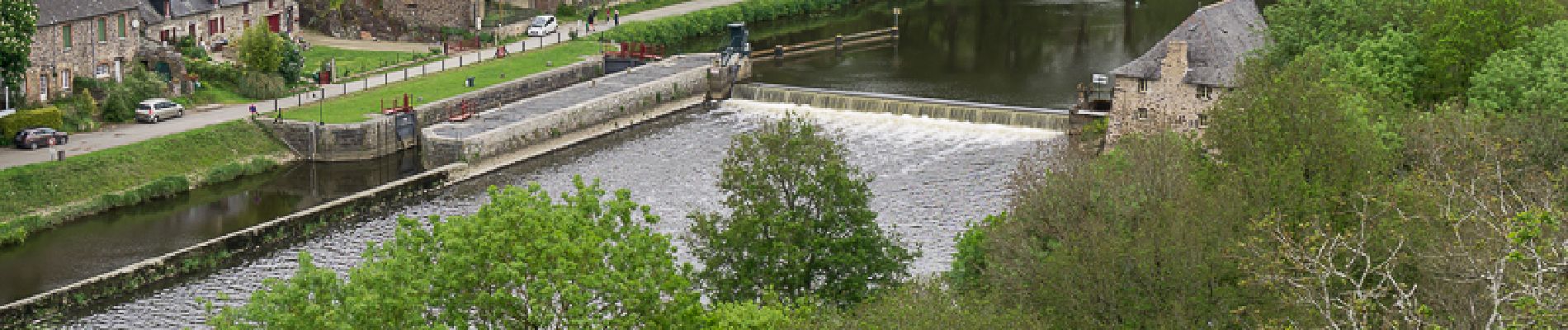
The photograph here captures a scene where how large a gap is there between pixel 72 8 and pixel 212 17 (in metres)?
13.6

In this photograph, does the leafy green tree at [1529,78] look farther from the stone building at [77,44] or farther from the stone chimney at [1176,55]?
the stone building at [77,44]

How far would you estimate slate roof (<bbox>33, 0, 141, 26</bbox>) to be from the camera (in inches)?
3115

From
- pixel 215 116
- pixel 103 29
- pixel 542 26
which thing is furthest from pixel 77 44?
pixel 542 26

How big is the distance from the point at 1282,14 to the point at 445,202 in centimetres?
3243

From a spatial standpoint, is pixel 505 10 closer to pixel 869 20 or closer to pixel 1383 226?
pixel 869 20

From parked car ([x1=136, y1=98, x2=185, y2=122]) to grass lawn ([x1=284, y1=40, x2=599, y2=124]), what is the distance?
451cm

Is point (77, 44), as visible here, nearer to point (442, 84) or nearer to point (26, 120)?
point (26, 120)

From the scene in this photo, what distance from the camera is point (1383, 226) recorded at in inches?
1660

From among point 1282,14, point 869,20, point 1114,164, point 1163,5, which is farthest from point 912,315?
point 1163,5

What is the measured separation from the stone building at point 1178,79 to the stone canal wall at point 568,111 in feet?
77.9

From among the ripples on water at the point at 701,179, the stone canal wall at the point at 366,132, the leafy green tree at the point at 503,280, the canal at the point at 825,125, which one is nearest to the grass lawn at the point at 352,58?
the stone canal wall at the point at 366,132

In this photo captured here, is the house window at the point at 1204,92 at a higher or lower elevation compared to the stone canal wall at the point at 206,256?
higher

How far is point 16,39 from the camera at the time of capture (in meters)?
74.9

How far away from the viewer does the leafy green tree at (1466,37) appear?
63625 millimetres
